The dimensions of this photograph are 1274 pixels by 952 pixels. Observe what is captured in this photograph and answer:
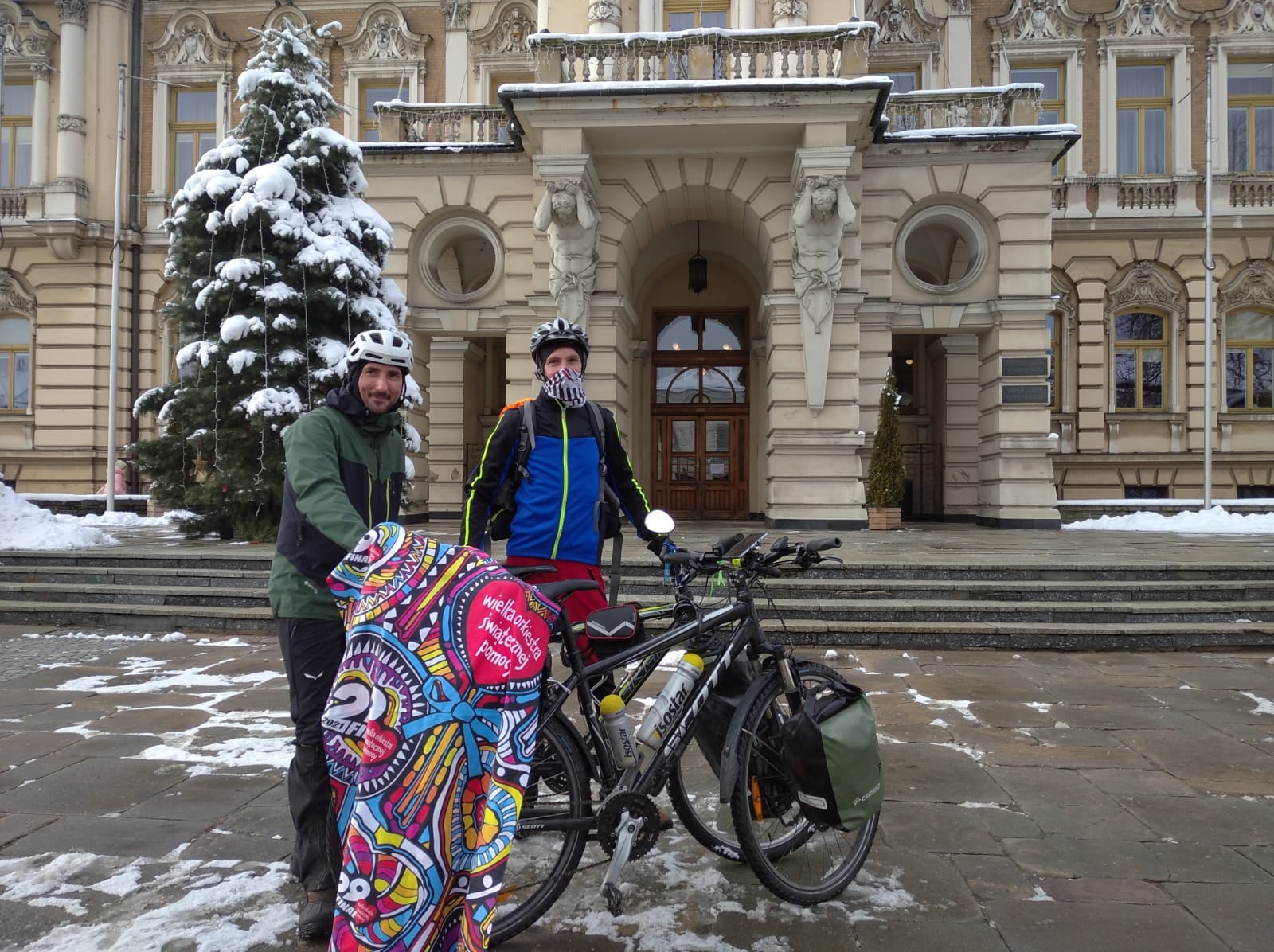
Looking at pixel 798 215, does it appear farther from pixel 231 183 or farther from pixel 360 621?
pixel 360 621

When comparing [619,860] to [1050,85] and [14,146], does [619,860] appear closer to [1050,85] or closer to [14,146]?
[1050,85]

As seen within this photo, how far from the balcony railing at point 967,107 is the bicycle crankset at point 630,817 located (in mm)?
16008

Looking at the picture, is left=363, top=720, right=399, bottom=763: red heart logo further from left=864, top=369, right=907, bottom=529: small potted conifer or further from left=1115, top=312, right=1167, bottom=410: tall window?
left=1115, top=312, right=1167, bottom=410: tall window

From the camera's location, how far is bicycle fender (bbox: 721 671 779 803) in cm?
297

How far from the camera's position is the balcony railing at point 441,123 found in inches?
651

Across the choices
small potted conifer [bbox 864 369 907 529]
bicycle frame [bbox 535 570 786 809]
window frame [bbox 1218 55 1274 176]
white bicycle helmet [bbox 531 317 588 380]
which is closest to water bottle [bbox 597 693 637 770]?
bicycle frame [bbox 535 570 786 809]

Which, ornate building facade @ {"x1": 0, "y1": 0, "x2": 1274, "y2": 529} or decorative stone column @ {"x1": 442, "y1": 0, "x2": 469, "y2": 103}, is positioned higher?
decorative stone column @ {"x1": 442, "y1": 0, "x2": 469, "y2": 103}

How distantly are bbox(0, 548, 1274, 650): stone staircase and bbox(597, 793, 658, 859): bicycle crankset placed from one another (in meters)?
4.37

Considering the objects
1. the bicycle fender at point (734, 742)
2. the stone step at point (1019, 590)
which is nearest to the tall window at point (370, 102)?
the stone step at point (1019, 590)

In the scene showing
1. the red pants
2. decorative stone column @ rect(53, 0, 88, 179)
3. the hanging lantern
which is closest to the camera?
the red pants

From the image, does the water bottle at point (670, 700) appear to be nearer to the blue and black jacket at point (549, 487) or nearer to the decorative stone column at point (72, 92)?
the blue and black jacket at point (549, 487)

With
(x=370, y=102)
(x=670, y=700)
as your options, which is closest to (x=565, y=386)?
(x=670, y=700)

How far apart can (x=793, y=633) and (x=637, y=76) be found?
1043 cm

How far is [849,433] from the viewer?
14.7 m
